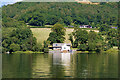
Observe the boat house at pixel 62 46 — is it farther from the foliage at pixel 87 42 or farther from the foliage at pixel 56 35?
the foliage at pixel 87 42

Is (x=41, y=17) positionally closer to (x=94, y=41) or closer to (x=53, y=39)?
(x=53, y=39)

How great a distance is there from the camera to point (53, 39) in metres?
104

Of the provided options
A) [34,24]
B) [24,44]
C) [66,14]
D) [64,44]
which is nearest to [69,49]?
[64,44]

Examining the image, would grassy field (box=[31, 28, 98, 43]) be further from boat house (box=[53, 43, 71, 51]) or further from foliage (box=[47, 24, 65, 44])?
boat house (box=[53, 43, 71, 51])

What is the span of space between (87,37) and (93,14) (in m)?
93.5

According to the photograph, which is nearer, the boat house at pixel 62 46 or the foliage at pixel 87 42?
the foliage at pixel 87 42

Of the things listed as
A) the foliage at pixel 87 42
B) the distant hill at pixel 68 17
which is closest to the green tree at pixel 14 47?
the foliage at pixel 87 42

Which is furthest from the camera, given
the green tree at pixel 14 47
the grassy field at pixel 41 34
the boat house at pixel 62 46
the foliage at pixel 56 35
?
the grassy field at pixel 41 34

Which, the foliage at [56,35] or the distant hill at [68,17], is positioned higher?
the distant hill at [68,17]

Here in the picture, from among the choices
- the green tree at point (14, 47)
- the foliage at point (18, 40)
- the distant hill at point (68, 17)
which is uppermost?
the distant hill at point (68, 17)

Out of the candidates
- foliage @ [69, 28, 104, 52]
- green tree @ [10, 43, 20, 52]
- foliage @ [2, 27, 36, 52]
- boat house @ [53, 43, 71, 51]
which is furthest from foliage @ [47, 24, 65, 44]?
green tree @ [10, 43, 20, 52]

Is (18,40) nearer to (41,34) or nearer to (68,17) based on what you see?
(41,34)

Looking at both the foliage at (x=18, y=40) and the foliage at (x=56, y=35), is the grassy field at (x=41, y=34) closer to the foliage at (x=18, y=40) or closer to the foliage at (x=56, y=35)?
the foliage at (x=56, y=35)

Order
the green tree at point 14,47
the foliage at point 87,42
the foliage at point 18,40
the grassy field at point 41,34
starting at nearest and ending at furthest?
the green tree at point 14,47, the foliage at point 18,40, the foliage at point 87,42, the grassy field at point 41,34
